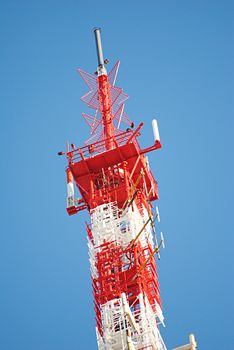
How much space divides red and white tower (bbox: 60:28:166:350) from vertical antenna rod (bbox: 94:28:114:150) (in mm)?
75

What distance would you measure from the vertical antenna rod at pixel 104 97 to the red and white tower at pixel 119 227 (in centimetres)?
7

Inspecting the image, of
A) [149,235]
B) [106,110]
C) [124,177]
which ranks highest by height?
[106,110]

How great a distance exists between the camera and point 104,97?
252ft

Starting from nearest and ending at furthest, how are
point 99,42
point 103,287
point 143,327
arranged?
point 143,327 < point 103,287 < point 99,42

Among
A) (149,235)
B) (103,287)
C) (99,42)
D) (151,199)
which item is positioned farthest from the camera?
(99,42)

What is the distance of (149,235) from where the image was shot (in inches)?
2638

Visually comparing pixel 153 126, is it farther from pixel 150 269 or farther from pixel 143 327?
pixel 143 327

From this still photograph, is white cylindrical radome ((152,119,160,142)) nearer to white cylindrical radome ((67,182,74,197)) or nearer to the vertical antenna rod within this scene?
the vertical antenna rod

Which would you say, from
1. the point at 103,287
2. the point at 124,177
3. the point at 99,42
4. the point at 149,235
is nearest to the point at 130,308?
the point at 103,287

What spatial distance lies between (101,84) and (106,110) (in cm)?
290

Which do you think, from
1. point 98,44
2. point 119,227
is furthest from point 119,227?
point 98,44

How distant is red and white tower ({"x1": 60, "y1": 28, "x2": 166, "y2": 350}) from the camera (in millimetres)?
59375

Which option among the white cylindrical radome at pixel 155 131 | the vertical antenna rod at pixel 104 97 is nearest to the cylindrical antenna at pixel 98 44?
the vertical antenna rod at pixel 104 97

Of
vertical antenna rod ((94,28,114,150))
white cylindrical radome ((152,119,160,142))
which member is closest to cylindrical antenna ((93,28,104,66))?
vertical antenna rod ((94,28,114,150))
